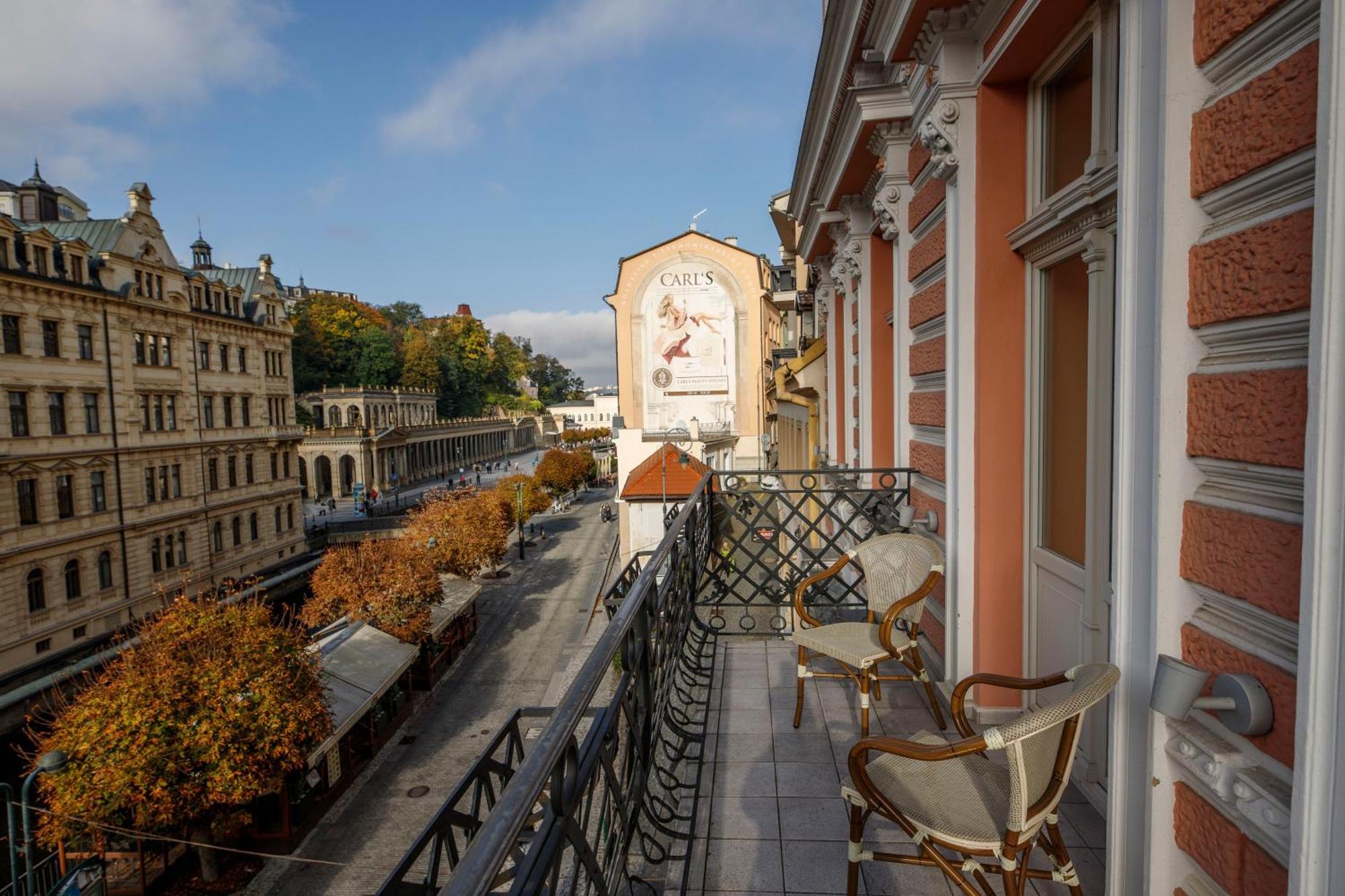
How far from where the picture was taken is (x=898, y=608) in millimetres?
3510

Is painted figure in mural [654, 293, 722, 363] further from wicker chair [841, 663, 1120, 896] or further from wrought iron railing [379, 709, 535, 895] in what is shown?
wicker chair [841, 663, 1120, 896]

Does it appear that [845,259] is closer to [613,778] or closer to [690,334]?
[613,778]

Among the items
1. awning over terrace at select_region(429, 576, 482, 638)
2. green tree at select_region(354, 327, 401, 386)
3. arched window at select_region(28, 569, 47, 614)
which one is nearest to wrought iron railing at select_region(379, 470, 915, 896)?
awning over terrace at select_region(429, 576, 482, 638)

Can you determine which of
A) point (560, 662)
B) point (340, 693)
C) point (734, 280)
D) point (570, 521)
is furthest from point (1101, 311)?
point (570, 521)

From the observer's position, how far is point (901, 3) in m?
4.30

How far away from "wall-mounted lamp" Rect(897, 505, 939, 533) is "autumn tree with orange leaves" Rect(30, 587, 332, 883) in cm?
1091

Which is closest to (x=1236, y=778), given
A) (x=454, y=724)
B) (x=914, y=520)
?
(x=914, y=520)

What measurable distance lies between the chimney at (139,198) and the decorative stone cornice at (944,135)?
3335 cm

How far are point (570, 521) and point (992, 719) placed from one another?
46.6 meters

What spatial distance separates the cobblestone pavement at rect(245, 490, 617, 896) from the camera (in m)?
11.8

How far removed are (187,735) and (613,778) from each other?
11.8 m

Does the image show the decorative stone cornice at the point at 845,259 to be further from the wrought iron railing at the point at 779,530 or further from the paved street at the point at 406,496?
the paved street at the point at 406,496

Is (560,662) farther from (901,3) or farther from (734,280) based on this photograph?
(734,280)

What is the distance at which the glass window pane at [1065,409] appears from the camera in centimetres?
361
